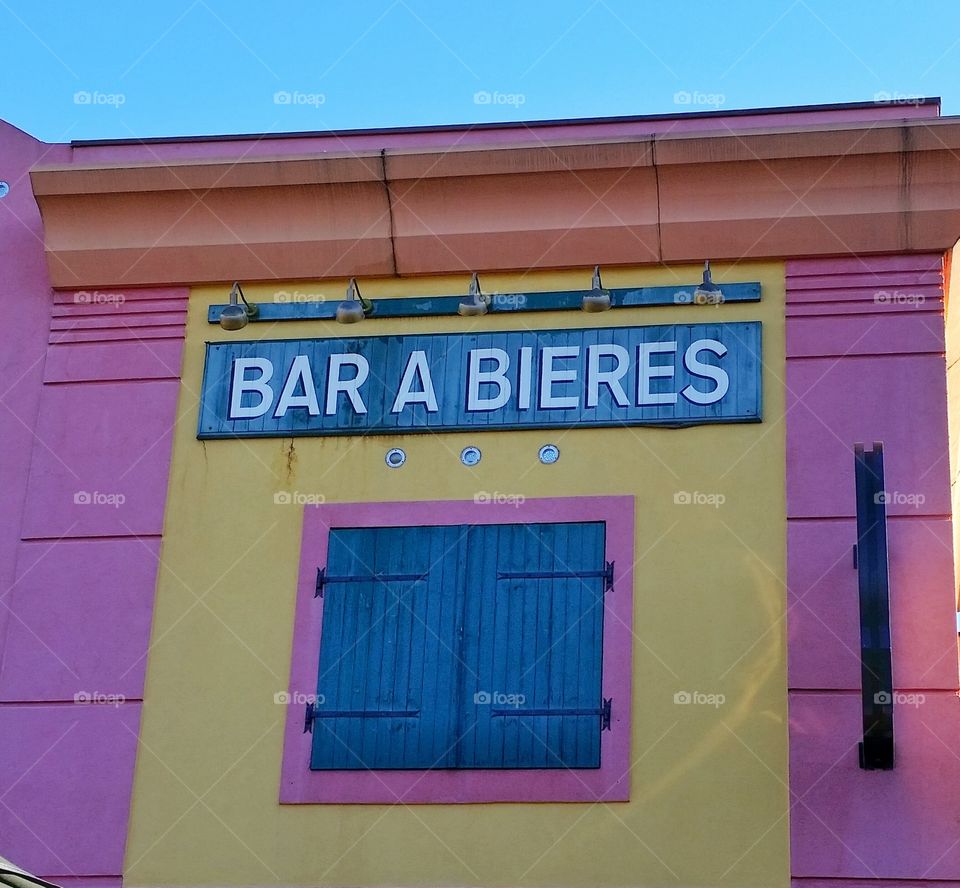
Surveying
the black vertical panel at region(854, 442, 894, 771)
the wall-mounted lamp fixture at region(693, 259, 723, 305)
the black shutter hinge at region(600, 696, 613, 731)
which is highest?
the wall-mounted lamp fixture at region(693, 259, 723, 305)

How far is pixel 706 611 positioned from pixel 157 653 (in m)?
3.56

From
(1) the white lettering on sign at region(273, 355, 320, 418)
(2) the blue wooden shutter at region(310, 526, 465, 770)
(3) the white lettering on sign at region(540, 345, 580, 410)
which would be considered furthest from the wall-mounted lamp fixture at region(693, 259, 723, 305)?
(1) the white lettering on sign at region(273, 355, 320, 418)

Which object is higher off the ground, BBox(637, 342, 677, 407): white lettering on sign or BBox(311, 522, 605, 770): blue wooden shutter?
BBox(637, 342, 677, 407): white lettering on sign

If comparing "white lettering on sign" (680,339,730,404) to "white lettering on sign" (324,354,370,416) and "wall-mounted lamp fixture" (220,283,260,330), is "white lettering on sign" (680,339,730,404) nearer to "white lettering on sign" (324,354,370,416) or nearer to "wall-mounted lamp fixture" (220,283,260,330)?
"white lettering on sign" (324,354,370,416)

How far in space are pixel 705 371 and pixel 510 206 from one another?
1.79m

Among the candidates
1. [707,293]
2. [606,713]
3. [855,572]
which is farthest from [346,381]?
[855,572]

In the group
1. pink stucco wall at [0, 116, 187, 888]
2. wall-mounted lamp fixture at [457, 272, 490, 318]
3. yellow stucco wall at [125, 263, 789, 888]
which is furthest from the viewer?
wall-mounted lamp fixture at [457, 272, 490, 318]

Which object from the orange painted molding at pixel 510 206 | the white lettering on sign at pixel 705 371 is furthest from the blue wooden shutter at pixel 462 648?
the orange painted molding at pixel 510 206

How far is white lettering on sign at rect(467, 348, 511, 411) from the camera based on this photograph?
12.6 metres

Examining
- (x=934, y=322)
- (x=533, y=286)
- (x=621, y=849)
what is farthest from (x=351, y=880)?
(x=934, y=322)

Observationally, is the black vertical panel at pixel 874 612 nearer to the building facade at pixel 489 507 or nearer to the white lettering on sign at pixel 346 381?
the building facade at pixel 489 507

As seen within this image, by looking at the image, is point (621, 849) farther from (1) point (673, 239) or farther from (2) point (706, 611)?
(1) point (673, 239)

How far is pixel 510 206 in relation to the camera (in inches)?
508

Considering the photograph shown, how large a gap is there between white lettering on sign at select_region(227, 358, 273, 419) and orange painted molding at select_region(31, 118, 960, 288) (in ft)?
2.18
